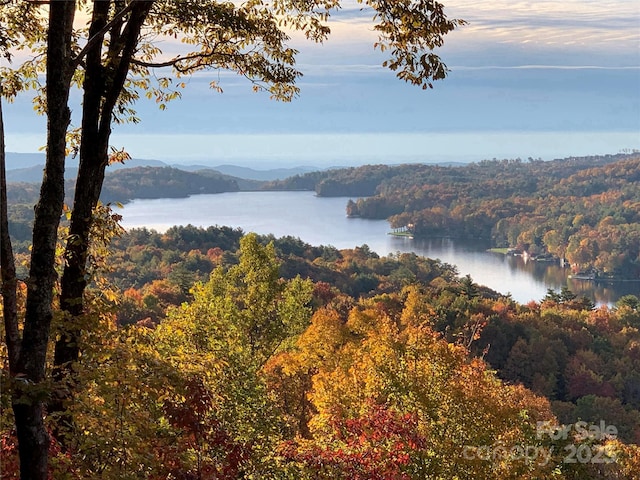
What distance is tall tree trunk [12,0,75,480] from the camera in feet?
15.2

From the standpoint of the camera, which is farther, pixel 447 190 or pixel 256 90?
pixel 447 190

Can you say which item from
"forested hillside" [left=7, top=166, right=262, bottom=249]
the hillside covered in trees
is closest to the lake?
"forested hillside" [left=7, top=166, right=262, bottom=249]

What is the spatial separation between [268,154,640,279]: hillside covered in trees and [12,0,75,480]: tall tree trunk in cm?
11067

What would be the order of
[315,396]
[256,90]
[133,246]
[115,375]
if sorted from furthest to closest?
1. [133,246]
2. [315,396]
3. [256,90]
4. [115,375]

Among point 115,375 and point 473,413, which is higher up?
point 115,375

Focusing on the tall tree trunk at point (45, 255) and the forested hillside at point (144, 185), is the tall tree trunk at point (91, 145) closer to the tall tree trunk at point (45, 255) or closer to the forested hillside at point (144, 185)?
the tall tree trunk at point (45, 255)

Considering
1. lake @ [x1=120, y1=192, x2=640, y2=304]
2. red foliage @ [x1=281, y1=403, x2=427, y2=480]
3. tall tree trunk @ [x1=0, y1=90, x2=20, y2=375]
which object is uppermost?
tall tree trunk @ [x1=0, y1=90, x2=20, y2=375]

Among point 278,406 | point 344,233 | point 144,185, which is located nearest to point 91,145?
point 278,406

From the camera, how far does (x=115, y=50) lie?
5.77m

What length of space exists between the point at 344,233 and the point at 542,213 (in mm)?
51120

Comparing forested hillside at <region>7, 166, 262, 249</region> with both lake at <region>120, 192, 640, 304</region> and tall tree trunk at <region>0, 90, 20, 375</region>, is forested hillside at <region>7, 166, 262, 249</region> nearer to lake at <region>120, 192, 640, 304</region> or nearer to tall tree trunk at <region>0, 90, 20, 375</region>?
lake at <region>120, 192, 640, 304</region>

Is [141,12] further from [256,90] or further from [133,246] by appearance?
[133,246]

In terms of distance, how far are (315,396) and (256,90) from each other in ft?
28.1

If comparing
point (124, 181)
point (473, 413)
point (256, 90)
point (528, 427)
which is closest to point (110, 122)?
point (256, 90)
